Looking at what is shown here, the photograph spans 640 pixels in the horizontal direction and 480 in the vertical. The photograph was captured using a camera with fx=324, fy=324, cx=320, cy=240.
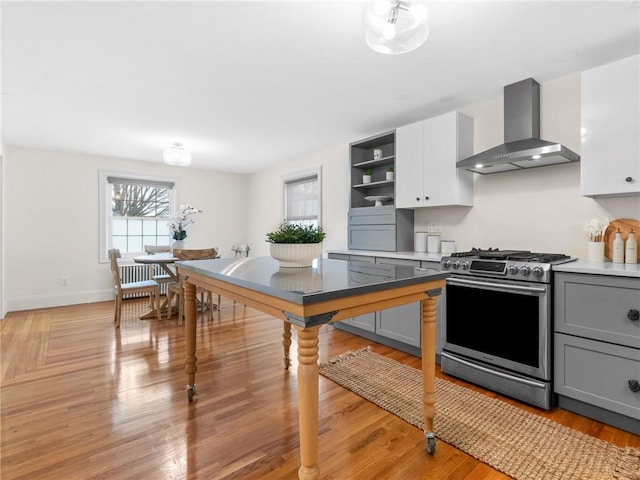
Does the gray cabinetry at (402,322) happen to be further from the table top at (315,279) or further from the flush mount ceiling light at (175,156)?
the flush mount ceiling light at (175,156)

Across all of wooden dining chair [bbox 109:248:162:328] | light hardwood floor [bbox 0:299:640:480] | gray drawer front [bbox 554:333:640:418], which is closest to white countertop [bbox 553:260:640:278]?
gray drawer front [bbox 554:333:640:418]

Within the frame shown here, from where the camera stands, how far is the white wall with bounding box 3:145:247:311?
4676 millimetres

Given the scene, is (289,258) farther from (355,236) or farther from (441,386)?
(355,236)

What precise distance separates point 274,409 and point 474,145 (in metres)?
2.97

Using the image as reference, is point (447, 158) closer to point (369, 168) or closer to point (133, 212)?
point (369, 168)

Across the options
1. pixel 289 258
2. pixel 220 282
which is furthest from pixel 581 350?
pixel 220 282

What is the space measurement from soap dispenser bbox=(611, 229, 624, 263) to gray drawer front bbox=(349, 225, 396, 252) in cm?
182

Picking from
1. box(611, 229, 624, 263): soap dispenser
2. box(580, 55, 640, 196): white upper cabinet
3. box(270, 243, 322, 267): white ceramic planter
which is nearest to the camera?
box(270, 243, 322, 267): white ceramic planter

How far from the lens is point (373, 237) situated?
150 inches

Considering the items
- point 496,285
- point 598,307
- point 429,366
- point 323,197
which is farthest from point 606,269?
point 323,197

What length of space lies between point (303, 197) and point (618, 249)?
13.6 ft

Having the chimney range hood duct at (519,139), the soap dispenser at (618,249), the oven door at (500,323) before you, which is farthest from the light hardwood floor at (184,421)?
the chimney range hood duct at (519,139)

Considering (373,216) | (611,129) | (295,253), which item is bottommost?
(295,253)

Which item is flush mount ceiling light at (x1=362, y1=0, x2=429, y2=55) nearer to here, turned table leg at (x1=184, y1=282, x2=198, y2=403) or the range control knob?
the range control knob
